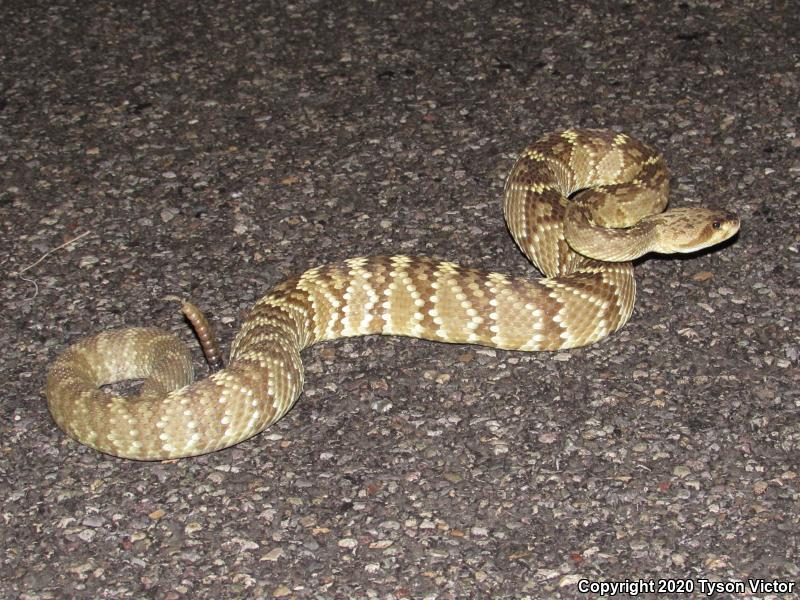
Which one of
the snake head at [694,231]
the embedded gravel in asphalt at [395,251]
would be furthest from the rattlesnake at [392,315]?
the embedded gravel in asphalt at [395,251]

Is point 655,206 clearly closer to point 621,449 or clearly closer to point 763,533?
point 621,449

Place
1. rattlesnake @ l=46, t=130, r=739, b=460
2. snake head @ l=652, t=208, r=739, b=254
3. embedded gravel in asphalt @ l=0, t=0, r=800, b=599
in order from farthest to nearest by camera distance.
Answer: snake head @ l=652, t=208, r=739, b=254 < rattlesnake @ l=46, t=130, r=739, b=460 < embedded gravel in asphalt @ l=0, t=0, r=800, b=599

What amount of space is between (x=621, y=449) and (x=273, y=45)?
5265 mm

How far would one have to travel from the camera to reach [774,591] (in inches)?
181

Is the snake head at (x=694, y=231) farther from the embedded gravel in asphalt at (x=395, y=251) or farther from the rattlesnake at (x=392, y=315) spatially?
the embedded gravel in asphalt at (x=395, y=251)

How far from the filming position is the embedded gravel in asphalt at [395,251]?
491 cm

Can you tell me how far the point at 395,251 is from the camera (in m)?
6.91

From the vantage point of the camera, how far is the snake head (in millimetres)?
6512

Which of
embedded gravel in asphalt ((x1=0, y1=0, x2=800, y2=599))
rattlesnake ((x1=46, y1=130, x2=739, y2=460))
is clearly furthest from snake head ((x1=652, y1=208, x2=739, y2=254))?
embedded gravel in asphalt ((x1=0, y1=0, x2=800, y2=599))

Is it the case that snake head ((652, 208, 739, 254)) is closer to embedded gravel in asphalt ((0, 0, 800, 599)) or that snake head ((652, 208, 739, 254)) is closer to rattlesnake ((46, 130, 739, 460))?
rattlesnake ((46, 130, 739, 460))

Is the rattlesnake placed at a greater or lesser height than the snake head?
lesser

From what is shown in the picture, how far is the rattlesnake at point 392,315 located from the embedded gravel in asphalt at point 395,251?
0.47ft

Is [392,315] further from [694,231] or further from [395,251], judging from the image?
[694,231]

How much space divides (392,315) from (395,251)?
741 mm
